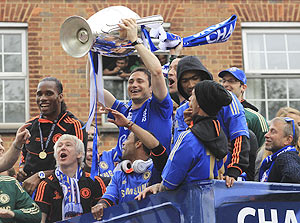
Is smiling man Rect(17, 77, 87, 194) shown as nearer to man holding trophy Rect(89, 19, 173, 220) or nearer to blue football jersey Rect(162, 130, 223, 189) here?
man holding trophy Rect(89, 19, 173, 220)

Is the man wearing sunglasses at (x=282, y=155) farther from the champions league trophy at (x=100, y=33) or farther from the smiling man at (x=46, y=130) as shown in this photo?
the smiling man at (x=46, y=130)

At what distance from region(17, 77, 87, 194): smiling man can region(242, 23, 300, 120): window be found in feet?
19.1

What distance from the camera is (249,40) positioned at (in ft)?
41.0

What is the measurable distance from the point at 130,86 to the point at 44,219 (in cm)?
138

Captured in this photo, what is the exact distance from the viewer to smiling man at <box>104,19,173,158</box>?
19.0 feet

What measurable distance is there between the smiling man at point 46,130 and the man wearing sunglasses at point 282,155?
198 centimetres

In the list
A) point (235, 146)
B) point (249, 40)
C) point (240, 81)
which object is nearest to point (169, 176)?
point (235, 146)

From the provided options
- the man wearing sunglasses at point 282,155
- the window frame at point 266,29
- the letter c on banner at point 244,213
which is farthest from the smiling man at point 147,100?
the window frame at point 266,29

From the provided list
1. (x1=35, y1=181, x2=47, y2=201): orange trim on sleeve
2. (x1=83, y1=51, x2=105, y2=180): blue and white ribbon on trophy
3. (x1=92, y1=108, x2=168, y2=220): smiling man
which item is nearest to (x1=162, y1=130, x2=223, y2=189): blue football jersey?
(x1=92, y1=108, x2=168, y2=220): smiling man

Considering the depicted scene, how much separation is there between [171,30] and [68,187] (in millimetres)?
6284

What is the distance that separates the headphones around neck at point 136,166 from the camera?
223 inches

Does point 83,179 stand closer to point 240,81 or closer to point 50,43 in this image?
point 240,81

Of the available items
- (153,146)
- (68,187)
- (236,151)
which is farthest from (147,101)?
(236,151)

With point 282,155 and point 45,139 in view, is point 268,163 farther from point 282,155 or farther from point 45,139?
point 45,139
